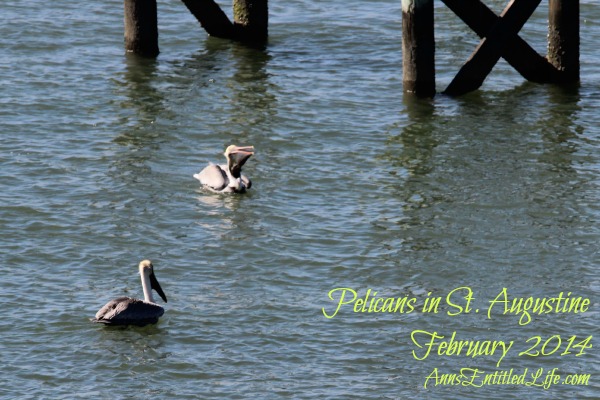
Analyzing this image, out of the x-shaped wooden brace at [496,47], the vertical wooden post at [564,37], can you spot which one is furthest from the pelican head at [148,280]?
the vertical wooden post at [564,37]

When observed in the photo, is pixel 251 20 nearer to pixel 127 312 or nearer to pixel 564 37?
pixel 564 37

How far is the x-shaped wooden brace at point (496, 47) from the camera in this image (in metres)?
21.5

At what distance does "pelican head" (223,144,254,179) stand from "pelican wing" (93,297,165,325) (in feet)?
13.7

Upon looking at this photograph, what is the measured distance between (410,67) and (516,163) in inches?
116

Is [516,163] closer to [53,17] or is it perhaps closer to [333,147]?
[333,147]

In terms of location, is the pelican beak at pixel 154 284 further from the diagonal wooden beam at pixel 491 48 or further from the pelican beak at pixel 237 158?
the diagonal wooden beam at pixel 491 48

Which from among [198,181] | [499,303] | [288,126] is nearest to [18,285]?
[198,181]

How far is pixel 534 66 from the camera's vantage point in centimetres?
2252

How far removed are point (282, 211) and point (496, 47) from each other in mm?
5950

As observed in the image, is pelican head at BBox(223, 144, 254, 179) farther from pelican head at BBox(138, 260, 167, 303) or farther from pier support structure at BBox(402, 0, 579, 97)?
pier support structure at BBox(402, 0, 579, 97)

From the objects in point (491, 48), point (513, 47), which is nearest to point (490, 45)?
point (491, 48)

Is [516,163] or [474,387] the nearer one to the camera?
[474,387]

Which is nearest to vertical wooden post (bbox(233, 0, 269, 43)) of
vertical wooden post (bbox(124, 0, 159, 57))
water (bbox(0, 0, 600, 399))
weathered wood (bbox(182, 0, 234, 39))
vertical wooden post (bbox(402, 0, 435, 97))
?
weathered wood (bbox(182, 0, 234, 39))

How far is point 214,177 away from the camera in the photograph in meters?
18.1
